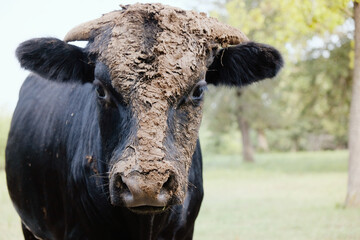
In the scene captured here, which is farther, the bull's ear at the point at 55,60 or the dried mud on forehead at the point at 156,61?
the bull's ear at the point at 55,60

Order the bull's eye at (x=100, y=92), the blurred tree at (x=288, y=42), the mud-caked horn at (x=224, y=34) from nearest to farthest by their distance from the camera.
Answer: the bull's eye at (x=100, y=92)
the mud-caked horn at (x=224, y=34)
the blurred tree at (x=288, y=42)

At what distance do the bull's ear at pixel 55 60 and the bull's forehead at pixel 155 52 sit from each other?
0.47 m

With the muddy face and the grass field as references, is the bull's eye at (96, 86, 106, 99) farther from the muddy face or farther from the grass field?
the grass field

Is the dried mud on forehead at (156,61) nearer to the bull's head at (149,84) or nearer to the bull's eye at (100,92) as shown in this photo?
the bull's head at (149,84)

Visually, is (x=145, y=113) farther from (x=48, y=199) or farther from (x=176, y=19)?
(x=48, y=199)

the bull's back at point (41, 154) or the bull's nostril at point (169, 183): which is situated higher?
the bull's nostril at point (169, 183)

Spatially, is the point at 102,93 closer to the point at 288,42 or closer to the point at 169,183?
the point at 169,183

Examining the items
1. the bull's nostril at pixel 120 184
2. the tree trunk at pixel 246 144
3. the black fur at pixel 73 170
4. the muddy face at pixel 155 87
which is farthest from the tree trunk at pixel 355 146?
the tree trunk at pixel 246 144

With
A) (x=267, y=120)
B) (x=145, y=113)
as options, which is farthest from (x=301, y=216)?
(x=267, y=120)

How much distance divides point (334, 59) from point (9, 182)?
17.0 meters

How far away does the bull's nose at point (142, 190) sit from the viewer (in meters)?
2.56

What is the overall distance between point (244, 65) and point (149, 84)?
122 centimetres

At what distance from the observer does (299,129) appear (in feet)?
179

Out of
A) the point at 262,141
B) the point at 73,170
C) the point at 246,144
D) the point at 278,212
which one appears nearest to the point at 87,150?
the point at 73,170
